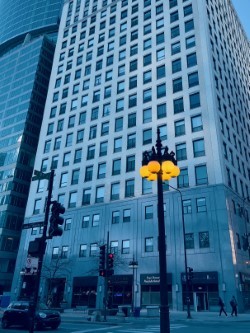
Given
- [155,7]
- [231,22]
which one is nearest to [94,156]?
[155,7]

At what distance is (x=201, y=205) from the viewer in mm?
37062

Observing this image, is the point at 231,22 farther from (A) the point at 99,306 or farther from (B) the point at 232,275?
(A) the point at 99,306

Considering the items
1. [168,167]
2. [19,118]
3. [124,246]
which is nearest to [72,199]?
[124,246]

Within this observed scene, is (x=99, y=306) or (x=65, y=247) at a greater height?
(x=65, y=247)

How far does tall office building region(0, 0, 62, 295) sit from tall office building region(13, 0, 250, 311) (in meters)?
10.5

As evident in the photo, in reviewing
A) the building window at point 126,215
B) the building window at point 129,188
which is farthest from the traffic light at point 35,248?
the building window at point 129,188

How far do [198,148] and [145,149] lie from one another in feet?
24.6

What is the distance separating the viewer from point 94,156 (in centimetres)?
4916

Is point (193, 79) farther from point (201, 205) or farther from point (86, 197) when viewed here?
point (86, 197)

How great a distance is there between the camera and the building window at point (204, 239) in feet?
115

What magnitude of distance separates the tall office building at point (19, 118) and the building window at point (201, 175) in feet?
128

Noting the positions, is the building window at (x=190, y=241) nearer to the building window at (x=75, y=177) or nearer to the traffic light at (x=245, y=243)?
the traffic light at (x=245, y=243)

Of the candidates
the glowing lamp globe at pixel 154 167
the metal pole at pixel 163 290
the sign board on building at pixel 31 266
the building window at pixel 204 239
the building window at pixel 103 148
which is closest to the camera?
the metal pole at pixel 163 290

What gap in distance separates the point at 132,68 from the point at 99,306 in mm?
36438
